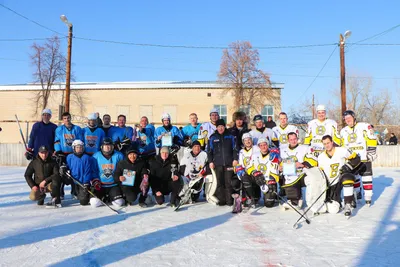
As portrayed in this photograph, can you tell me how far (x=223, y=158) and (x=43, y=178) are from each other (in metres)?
3.09

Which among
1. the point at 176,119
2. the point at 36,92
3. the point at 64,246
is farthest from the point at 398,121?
the point at 64,246

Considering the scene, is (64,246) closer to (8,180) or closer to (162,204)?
(162,204)

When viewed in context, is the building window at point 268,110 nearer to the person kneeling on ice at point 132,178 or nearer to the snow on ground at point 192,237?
the snow on ground at point 192,237

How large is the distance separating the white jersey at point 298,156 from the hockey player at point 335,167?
0.16 metres

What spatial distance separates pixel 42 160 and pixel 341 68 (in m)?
13.2

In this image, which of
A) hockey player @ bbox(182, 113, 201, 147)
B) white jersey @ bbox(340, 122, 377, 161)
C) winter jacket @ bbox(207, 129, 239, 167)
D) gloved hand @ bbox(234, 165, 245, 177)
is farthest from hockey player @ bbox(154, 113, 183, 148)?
white jersey @ bbox(340, 122, 377, 161)

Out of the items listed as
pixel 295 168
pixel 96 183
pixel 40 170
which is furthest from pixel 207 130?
pixel 40 170

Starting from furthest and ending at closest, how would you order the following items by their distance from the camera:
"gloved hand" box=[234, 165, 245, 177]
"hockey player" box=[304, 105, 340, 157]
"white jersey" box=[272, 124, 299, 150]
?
"white jersey" box=[272, 124, 299, 150]
"hockey player" box=[304, 105, 340, 157]
"gloved hand" box=[234, 165, 245, 177]

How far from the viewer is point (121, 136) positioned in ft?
22.9

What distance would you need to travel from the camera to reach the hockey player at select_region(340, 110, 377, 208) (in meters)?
6.18

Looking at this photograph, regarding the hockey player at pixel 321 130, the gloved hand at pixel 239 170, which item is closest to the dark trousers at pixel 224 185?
the gloved hand at pixel 239 170

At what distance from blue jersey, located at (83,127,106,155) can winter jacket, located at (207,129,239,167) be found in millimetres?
2195

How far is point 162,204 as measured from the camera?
6.25 metres

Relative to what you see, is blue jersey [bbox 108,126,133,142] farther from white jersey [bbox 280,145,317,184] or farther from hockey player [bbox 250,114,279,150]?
white jersey [bbox 280,145,317,184]
